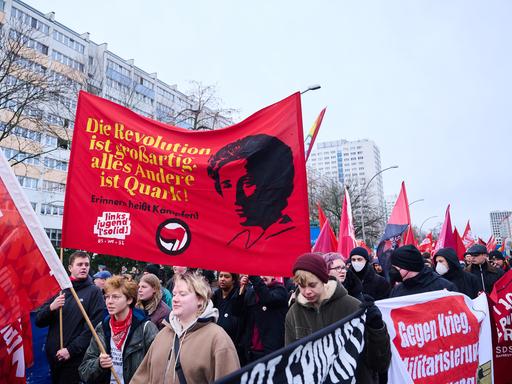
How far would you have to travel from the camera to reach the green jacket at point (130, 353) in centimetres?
368

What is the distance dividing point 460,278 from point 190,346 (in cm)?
535

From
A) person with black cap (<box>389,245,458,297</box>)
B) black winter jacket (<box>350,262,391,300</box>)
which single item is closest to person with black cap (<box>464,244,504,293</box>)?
black winter jacket (<box>350,262,391,300</box>)

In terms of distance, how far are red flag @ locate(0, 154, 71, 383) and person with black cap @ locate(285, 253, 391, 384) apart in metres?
1.77

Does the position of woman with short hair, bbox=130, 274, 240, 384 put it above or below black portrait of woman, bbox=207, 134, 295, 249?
below

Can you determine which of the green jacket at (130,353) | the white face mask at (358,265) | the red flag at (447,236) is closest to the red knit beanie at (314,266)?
the green jacket at (130,353)

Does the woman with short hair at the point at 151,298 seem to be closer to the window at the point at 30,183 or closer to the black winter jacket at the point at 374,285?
the black winter jacket at the point at 374,285

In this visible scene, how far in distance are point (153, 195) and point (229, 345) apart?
1964 millimetres

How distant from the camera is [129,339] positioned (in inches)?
149

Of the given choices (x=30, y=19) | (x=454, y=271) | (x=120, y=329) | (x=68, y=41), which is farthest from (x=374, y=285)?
(x=68, y=41)

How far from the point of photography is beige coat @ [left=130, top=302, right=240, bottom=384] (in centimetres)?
272

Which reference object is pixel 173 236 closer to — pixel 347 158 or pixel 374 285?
pixel 374 285

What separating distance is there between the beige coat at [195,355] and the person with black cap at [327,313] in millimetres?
695

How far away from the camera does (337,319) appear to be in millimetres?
3125

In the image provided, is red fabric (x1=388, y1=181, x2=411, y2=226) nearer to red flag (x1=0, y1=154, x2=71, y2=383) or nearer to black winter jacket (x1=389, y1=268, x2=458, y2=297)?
black winter jacket (x1=389, y1=268, x2=458, y2=297)
